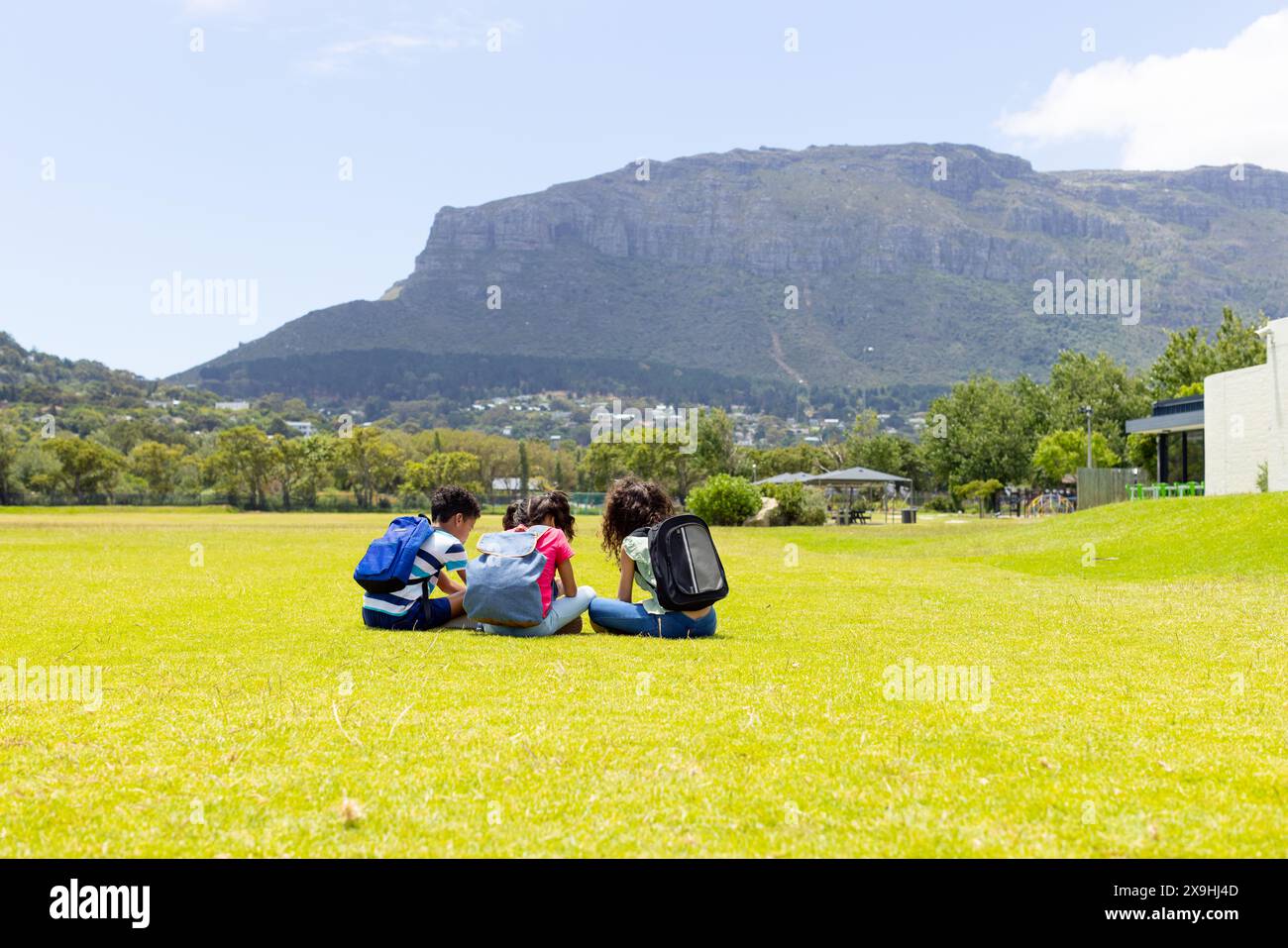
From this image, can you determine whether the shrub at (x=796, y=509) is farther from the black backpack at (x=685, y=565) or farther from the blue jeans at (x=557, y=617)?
the black backpack at (x=685, y=565)

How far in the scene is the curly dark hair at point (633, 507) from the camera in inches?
445

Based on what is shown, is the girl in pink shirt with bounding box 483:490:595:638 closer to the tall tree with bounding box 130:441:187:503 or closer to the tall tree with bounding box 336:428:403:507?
the tall tree with bounding box 336:428:403:507

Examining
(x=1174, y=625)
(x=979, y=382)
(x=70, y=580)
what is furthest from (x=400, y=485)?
(x=1174, y=625)

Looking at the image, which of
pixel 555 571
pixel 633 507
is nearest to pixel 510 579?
pixel 555 571

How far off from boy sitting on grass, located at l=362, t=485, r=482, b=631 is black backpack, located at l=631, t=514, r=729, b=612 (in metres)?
2.24

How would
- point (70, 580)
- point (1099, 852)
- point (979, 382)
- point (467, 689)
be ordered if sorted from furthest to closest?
point (979, 382) < point (70, 580) < point (467, 689) < point (1099, 852)

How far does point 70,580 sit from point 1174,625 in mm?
17255

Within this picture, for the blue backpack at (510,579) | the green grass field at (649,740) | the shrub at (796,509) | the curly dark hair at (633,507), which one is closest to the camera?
the green grass field at (649,740)

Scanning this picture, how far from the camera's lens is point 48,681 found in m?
8.07

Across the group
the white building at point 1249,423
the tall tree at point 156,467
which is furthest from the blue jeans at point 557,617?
the tall tree at point 156,467

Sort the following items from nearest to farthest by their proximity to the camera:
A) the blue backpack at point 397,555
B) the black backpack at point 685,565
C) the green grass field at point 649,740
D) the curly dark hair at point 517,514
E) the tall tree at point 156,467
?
the green grass field at point 649,740, the black backpack at point 685,565, the blue backpack at point 397,555, the curly dark hair at point 517,514, the tall tree at point 156,467

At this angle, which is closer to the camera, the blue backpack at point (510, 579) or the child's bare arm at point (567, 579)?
the blue backpack at point (510, 579)

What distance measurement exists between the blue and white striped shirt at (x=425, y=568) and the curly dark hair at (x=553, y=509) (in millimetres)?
840

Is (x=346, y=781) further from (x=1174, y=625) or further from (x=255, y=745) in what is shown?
(x=1174, y=625)
